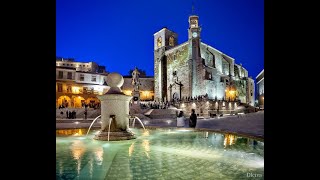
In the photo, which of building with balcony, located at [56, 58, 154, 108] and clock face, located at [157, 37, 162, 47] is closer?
building with balcony, located at [56, 58, 154, 108]

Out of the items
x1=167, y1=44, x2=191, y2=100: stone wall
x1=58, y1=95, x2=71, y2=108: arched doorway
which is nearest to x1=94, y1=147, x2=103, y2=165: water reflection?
x1=58, y1=95, x2=71, y2=108: arched doorway

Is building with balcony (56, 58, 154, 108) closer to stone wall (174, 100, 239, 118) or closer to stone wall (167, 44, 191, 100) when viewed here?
stone wall (167, 44, 191, 100)

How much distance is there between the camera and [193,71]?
181ft

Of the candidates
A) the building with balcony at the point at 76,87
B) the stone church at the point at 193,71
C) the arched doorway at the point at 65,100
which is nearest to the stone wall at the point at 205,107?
the stone church at the point at 193,71

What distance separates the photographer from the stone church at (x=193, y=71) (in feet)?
180

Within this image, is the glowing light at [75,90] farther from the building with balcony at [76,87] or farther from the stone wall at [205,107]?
the stone wall at [205,107]

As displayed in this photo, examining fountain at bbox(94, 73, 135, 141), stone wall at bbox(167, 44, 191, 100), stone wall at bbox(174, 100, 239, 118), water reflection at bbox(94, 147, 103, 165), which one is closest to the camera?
water reflection at bbox(94, 147, 103, 165)

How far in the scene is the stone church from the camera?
54938mm

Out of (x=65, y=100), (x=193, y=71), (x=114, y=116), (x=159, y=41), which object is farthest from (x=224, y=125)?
(x=159, y=41)

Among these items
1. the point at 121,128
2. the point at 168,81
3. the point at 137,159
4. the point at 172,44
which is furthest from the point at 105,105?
the point at 172,44
